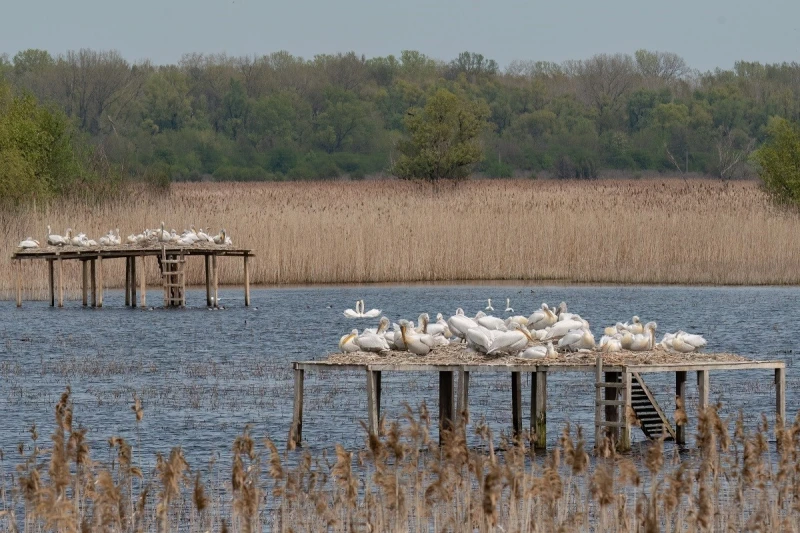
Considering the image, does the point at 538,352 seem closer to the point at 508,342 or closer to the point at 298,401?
the point at 508,342

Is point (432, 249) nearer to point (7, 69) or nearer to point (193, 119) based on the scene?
point (193, 119)

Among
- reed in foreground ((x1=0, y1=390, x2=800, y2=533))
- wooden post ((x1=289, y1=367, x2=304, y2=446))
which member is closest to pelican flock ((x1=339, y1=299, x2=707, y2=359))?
wooden post ((x1=289, y1=367, x2=304, y2=446))

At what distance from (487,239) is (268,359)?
51.4ft

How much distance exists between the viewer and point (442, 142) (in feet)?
213

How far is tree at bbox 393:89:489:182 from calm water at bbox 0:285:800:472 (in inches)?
930

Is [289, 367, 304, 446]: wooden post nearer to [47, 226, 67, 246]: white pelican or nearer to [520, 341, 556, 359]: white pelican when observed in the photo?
[520, 341, 556, 359]: white pelican

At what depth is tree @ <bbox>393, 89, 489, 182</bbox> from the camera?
212ft

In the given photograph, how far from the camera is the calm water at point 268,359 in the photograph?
727 inches

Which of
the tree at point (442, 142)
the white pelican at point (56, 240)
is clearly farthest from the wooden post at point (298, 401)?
the tree at point (442, 142)

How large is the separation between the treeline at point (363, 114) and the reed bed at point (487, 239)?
Answer: 3607 centimetres

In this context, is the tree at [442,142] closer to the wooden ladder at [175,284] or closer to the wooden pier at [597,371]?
the wooden ladder at [175,284]

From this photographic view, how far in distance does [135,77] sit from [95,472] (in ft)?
316

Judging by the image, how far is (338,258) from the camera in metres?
41.0

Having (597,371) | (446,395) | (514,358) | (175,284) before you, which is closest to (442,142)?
(175,284)
